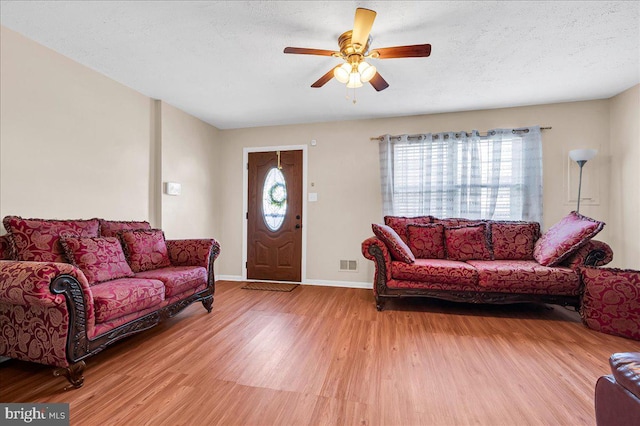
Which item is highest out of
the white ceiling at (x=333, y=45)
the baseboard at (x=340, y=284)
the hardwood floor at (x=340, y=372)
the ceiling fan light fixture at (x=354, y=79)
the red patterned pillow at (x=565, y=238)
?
the white ceiling at (x=333, y=45)

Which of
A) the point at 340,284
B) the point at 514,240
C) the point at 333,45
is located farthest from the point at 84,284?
the point at 514,240

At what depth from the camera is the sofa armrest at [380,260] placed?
2.92 metres

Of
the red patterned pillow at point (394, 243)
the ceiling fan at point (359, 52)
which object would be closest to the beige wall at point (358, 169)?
the red patterned pillow at point (394, 243)

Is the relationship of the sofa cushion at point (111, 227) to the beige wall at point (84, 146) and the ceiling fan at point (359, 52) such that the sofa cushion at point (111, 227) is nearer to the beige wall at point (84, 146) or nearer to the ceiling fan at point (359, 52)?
the beige wall at point (84, 146)

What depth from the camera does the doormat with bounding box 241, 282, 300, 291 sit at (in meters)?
3.86

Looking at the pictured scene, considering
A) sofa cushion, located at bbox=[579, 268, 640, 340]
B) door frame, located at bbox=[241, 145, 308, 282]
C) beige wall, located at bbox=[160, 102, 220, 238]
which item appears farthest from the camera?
door frame, located at bbox=[241, 145, 308, 282]

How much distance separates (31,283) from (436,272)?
121 inches

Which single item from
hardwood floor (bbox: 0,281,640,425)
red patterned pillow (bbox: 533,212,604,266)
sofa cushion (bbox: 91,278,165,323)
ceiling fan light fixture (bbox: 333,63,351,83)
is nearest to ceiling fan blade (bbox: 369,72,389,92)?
ceiling fan light fixture (bbox: 333,63,351,83)

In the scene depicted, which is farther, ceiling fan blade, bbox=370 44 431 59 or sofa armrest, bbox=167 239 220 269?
sofa armrest, bbox=167 239 220 269

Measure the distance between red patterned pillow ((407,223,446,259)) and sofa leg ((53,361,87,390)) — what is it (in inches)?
125

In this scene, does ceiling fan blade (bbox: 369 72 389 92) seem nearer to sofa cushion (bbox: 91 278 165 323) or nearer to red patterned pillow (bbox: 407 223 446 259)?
red patterned pillow (bbox: 407 223 446 259)

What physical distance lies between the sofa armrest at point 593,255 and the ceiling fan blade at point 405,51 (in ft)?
8.19

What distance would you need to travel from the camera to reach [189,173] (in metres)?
3.88

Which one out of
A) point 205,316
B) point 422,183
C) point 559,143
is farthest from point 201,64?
point 559,143
